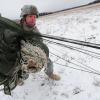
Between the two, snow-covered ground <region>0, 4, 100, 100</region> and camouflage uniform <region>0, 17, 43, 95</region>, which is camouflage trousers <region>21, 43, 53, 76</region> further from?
snow-covered ground <region>0, 4, 100, 100</region>

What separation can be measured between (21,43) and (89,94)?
1822 millimetres

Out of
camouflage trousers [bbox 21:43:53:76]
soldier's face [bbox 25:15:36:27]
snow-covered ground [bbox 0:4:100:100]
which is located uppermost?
soldier's face [bbox 25:15:36:27]

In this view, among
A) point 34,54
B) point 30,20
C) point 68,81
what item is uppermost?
point 30,20

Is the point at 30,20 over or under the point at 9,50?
over

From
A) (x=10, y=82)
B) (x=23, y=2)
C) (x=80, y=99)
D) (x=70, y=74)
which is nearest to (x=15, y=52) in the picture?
(x=10, y=82)

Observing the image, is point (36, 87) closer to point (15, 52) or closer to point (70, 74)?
point (70, 74)

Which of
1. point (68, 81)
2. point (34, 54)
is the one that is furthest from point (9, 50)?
point (68, 81)

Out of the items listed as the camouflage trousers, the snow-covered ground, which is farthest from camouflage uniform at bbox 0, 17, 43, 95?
the snow-covered ground

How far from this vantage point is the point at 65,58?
6.22m

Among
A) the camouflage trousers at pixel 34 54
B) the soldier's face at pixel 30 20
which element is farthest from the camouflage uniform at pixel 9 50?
the soldier's face at pixel 30 20

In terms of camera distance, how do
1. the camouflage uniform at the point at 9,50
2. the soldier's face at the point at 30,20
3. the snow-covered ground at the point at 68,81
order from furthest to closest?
the snow-covered ground at the point at 68,81, the soldier's face at the point at 30,20, the camouflage uniform at the point at 9,50

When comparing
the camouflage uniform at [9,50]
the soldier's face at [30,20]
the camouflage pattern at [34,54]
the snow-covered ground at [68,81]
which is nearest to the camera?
the camouflage uniform at [9,50]

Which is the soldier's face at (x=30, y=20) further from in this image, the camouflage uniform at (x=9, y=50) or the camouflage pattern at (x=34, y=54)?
the camouflage pattern at (x=34, y=54)

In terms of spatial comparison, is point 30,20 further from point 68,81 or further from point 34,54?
point 68,81
